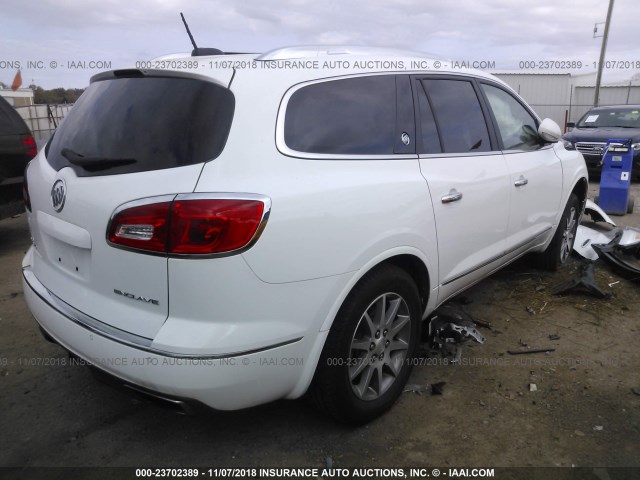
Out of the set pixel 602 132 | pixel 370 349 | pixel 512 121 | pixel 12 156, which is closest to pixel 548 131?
pixel 512 121

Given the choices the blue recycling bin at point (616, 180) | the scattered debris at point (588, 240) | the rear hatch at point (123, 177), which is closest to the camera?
the rear hatch at point (123, 177)

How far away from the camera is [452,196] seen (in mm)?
2781

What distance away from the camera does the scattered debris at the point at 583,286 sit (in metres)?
4.14

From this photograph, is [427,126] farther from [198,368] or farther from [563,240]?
[563,240]

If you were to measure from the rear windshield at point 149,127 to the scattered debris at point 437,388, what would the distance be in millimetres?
1817

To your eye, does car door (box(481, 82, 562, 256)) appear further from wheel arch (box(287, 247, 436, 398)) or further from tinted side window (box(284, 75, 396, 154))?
tinted side window (box(284, 75, 396, 154))

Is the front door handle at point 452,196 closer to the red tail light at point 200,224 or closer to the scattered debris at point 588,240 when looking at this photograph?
the red tail light at point 200,224

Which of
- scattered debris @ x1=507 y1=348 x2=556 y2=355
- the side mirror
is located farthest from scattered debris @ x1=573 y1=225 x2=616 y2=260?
scattered debris @ x1=507 y1=348 x2=556 y2=355

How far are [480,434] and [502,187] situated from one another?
5.08 ft

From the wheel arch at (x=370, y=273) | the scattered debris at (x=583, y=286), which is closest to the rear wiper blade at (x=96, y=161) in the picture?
the wheel arch at (x=370, y=273)

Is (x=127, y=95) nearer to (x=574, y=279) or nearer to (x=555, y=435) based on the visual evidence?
(x=555, y=435)

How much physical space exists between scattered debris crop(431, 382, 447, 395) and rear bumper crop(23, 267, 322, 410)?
1055 mm

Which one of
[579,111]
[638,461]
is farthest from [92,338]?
[579,111]

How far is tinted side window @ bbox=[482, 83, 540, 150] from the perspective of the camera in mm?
3578
